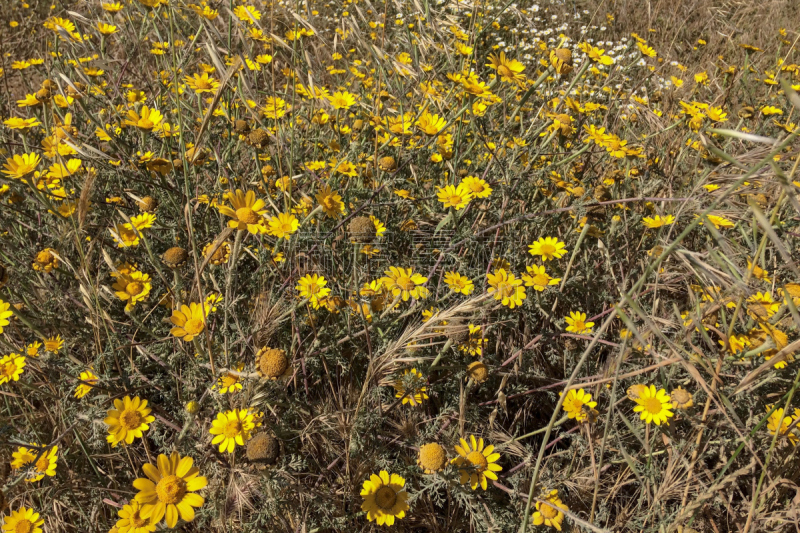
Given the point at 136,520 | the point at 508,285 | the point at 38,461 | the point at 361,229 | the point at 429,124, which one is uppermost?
the point at 429,124

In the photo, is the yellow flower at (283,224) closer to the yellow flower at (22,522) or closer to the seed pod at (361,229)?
the seed pod at (361,229)

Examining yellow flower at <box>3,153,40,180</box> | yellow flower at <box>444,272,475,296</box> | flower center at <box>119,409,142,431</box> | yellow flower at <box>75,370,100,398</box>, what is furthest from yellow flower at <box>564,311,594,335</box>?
yellow flower at <box>3,153,40,180</box>

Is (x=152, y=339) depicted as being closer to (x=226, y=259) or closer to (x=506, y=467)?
(x=226, y=259)

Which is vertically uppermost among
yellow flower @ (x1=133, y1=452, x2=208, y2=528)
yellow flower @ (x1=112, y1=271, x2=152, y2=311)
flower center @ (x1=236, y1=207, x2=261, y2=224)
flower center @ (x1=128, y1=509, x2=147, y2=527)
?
flower center @ (x1=236, y1=207, x2=261, y2=224)

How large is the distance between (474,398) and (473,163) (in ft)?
4.17

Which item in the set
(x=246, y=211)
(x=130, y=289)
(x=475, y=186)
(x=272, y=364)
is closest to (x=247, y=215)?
(x=246, y=211)

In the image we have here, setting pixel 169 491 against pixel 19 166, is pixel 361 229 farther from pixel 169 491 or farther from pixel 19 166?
pixel 19 166

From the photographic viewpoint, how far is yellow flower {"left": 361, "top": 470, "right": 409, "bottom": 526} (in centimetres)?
145

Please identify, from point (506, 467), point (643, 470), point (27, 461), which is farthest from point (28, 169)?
point (643, 470)

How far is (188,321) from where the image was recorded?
1521mm

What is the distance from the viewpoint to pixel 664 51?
5742mm

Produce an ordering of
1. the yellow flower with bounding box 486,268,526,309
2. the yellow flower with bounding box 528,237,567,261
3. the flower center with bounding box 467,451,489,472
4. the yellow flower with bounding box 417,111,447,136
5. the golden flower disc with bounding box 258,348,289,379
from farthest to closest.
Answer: the yellow flower with bounding box 417,111,447,136
the yellow flower with bounding box 528,237,567,261
the yellow flower with bounding box 486,268,526,309
the flower center with bounding box 467,451,489,472
the golden flower disc with bounding box 258,348,289,379

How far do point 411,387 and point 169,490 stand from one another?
0.80 m

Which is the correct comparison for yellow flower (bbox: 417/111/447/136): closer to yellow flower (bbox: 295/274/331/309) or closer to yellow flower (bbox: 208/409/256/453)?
yellow flower (bbox: 295/274/331/309)
